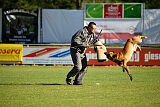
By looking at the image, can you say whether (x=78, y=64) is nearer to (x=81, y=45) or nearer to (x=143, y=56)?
(x=81, y=45)

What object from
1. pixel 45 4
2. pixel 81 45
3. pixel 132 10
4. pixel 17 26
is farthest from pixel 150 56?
pixel 45 4

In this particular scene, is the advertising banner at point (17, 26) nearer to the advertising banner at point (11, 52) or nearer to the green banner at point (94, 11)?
the green banner at point (94, 11)

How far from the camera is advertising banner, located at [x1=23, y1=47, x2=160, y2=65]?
22.3m

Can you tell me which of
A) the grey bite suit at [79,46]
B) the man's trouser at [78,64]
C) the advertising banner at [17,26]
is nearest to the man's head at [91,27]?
the grey bite suit at [79,46]

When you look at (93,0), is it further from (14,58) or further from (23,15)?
(14,58)

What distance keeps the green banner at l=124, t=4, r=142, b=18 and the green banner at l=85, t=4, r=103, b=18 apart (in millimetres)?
1988

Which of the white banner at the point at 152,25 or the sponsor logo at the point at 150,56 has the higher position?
the white banner at the point at 152,25

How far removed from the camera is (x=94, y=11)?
30.9 m

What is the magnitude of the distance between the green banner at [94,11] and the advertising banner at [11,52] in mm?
10116

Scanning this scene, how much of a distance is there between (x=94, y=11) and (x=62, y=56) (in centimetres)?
949

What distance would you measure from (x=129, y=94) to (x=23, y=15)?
21.4m

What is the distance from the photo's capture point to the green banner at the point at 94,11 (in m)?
30.8

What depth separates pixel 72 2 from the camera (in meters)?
44.8

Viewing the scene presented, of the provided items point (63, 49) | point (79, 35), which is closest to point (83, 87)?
point (79, 35)
